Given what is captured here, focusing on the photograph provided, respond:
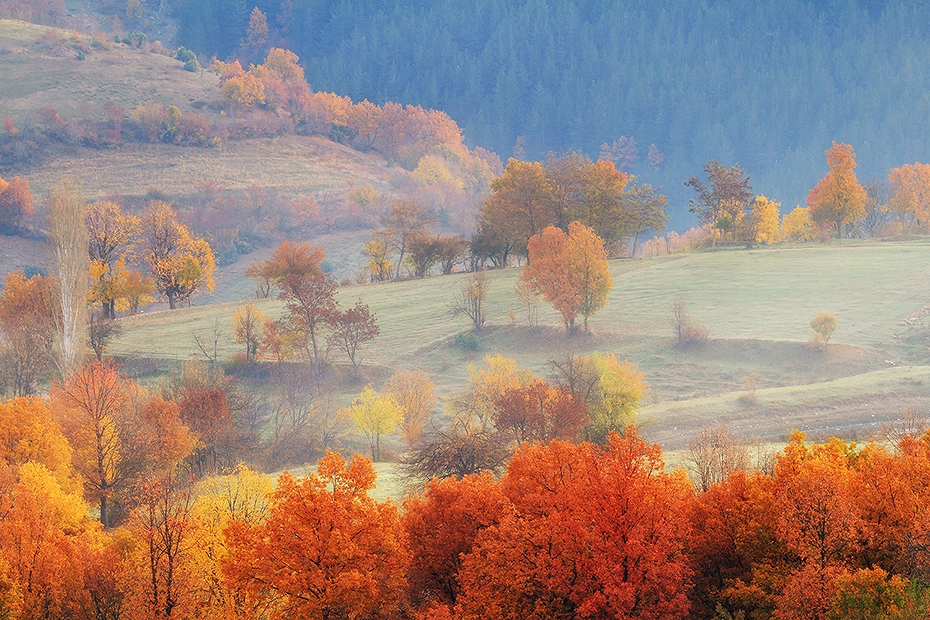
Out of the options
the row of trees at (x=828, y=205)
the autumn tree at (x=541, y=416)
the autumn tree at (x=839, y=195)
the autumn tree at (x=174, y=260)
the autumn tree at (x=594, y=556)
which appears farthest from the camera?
the autumn tree at (x=174, y=260)

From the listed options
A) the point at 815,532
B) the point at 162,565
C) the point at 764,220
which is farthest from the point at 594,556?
the point at 764,220

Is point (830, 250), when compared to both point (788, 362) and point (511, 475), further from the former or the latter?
point (511, 475)

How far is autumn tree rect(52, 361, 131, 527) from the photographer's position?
5288 centimetres

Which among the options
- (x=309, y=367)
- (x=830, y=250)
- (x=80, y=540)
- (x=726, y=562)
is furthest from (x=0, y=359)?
(x=830, y=250)

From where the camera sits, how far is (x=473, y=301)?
3465 inches

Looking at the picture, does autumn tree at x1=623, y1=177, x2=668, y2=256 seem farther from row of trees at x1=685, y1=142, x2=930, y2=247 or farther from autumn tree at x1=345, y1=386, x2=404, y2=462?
autumn tree at x1=345, y1=386, x2=404, y2=462

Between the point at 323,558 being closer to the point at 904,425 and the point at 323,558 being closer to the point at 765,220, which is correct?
the point at 904,425

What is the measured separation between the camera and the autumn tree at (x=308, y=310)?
83.0 metres

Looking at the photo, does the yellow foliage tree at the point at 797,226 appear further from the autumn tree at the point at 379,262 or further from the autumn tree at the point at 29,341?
the autumn tree at the point at 29,341

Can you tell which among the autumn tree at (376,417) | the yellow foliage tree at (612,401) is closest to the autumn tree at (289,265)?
the autumn tree at (376,417)

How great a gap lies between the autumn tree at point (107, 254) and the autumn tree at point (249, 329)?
21.6 m

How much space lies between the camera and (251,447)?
62812 mm

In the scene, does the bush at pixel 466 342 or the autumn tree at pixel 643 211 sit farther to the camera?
the autumn tree at pixel 643 211

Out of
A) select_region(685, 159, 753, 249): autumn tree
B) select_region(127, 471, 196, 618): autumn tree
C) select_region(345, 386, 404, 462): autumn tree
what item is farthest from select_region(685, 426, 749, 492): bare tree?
select_region(685, 159, 753, 249): autumn tree
